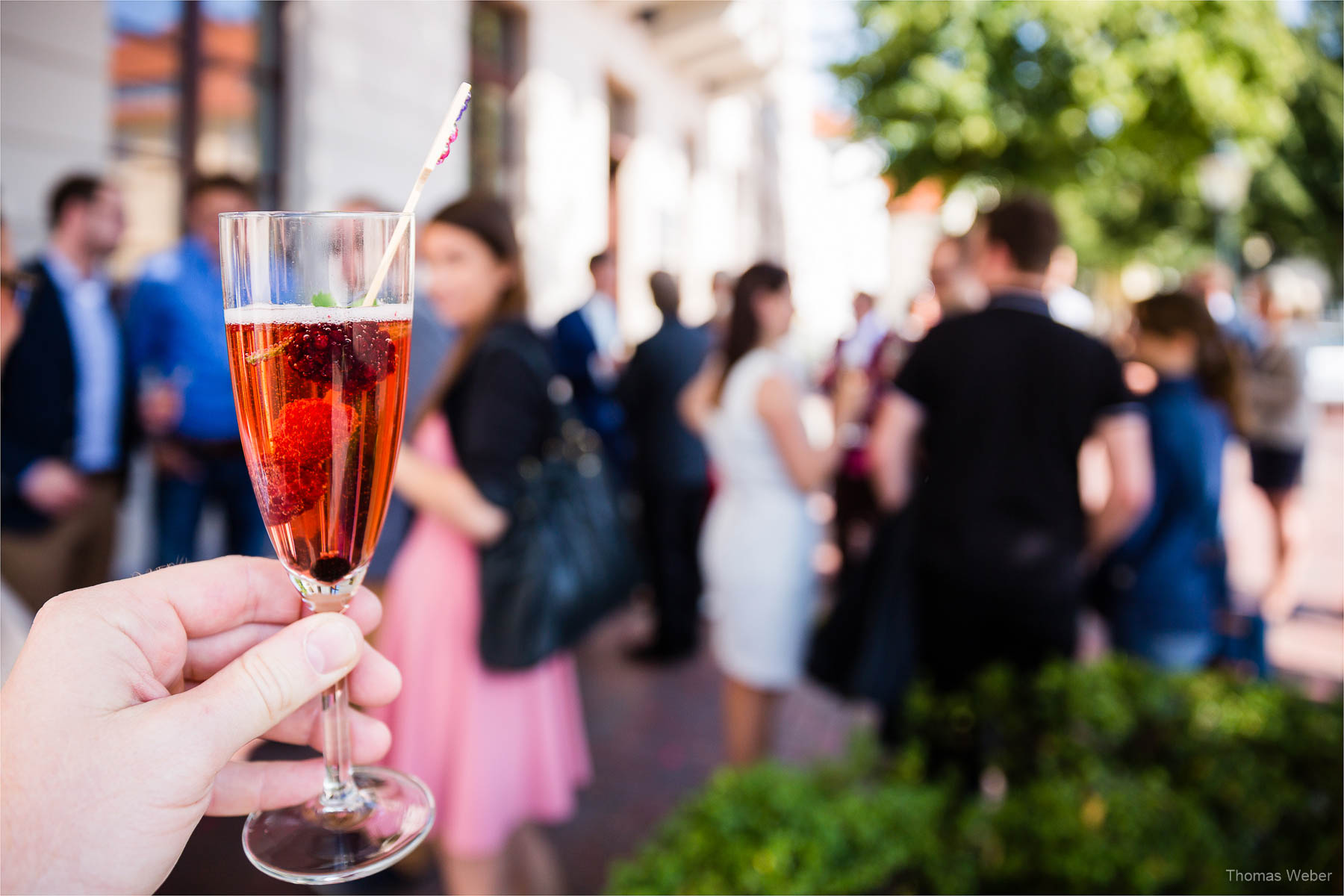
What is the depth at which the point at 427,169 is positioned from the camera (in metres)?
0.81

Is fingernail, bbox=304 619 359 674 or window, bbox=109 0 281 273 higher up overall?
window, bbox=109 0 281 273

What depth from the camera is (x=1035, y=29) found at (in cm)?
784

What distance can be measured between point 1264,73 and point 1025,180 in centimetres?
197

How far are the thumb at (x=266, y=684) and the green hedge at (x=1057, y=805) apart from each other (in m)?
1.20

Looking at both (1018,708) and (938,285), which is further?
(938,285)

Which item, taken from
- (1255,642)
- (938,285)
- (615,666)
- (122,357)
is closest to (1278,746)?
(1255,642)

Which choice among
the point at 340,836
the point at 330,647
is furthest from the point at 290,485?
the point at 340,836

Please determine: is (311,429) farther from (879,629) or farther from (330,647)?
(879,629)

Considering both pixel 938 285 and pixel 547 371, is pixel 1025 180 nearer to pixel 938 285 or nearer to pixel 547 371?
pixel 938 285

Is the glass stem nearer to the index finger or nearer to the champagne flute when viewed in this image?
the champagne flute

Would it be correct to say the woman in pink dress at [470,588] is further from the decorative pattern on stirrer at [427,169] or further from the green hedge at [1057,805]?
the decorative pattern on stirrer at [427,169]

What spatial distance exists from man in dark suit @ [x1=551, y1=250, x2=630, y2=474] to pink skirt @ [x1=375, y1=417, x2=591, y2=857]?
3021mm

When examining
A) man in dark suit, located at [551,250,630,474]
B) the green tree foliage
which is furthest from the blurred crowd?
the green tree foliage

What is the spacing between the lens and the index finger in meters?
0.91
